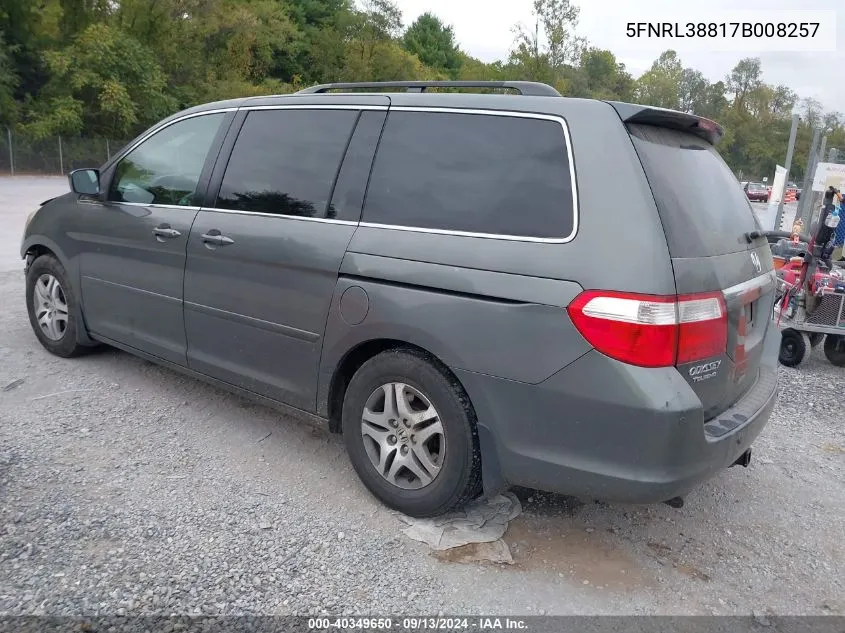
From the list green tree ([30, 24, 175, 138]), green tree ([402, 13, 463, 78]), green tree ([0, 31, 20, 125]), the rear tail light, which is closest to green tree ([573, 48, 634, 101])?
green tree ([402, 13, 463, 78])

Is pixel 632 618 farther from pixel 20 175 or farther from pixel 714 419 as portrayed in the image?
pixel 20 175

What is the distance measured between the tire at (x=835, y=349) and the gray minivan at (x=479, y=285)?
3.36m

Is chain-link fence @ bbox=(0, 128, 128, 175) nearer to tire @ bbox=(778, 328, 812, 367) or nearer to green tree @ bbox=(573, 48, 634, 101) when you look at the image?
tire @ bbox=(778, 328, 812, 367)

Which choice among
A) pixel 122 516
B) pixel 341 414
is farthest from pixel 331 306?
pixel 122 516

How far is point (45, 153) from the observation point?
3047cm

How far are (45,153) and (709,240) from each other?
111ft

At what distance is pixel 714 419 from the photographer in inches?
110

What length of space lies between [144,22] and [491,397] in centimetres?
4000

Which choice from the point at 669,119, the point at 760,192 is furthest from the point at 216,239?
the point at 760,192

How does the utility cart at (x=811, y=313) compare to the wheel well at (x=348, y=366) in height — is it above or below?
below

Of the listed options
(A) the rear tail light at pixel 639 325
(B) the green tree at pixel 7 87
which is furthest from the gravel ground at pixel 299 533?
(B) the green tree at pixel 7 87

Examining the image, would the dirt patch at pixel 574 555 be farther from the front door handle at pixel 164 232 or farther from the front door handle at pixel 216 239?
the front door handle at pixel 164 232

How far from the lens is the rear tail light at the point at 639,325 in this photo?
2484mm

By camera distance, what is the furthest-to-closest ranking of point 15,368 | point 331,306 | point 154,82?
point 154,82
point 15,368
point 331,306
